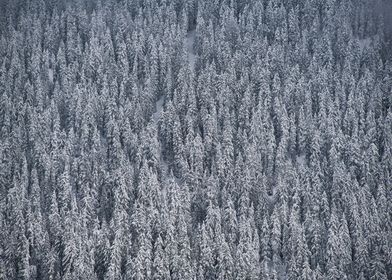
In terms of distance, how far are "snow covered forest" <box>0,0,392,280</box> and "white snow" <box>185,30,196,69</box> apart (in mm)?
509

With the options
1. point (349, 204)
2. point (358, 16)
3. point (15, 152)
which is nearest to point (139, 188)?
point (15, 152)

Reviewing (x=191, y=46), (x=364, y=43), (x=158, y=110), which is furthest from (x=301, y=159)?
(x=364, y=43)

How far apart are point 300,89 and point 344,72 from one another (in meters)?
12.0

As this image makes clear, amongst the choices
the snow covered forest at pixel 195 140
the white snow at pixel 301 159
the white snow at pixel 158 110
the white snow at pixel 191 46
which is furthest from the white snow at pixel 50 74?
the white snow at pixel 301 159

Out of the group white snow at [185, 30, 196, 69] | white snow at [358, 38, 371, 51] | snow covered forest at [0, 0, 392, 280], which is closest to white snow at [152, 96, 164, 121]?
snow covered forest at [0, 0, 392, 280]

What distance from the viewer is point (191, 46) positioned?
15375 centimetres

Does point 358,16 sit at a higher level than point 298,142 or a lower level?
higher

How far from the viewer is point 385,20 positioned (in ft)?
533

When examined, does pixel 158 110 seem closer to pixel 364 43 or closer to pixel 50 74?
pixel 50 74

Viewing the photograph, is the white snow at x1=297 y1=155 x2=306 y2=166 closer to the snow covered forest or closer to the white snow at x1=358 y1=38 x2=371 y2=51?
the snow covered forest

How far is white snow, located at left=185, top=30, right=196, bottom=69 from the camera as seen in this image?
146 m

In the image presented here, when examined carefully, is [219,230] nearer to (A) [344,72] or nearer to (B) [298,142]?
(B) [298,142]

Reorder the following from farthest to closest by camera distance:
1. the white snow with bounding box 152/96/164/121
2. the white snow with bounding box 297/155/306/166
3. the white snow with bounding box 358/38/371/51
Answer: the white snow with bounding box 358/38/371/51, the white snow with bounding box 152/96/164/121, the white snow with bounding box 297/155/306/166

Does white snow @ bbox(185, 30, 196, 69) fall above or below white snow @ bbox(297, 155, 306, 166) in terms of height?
above
